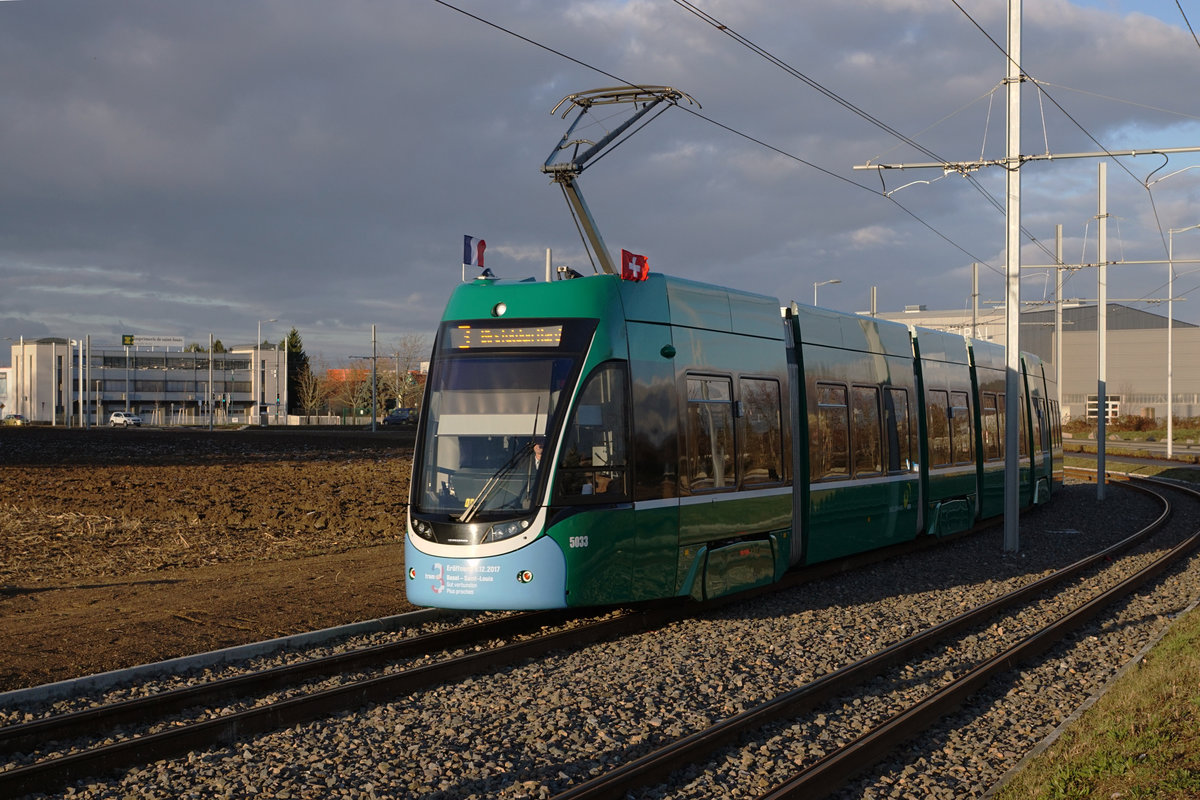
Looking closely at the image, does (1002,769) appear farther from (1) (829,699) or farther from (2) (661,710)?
(2) (661,710)

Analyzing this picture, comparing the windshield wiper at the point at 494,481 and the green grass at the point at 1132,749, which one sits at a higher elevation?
the windshield wiper at the point at 494,481

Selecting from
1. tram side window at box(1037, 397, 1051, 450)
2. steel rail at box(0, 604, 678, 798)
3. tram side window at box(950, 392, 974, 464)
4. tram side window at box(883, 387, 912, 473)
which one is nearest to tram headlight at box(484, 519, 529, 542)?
steel rail at box(0, 604, 678, 798)

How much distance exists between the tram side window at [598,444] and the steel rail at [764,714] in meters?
2.54

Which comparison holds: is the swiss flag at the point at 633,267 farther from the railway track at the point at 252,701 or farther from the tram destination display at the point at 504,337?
the railway track at the point at 252,701

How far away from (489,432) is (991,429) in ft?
46.3

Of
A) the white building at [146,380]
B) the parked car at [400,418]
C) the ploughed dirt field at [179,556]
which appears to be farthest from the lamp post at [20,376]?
the ploughed dirt field at [179,556]

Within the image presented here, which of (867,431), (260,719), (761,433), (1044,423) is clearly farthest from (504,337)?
(1044,423)

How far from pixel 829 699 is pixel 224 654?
5036 mm

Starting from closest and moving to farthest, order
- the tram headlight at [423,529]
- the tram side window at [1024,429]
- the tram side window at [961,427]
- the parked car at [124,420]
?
the tram headlight at [423,529] < the tram side window at [961,427] < the tram side window at [1024,429] < the parked car at [124,420]

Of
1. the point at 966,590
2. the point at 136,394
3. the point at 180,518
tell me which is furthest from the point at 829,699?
the point at 136,394

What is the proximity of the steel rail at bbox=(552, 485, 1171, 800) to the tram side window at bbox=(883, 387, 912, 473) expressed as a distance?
3.53 m

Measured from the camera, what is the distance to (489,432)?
1005cm

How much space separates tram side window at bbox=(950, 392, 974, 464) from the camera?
19016 mm

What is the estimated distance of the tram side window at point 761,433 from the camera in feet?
40.0
